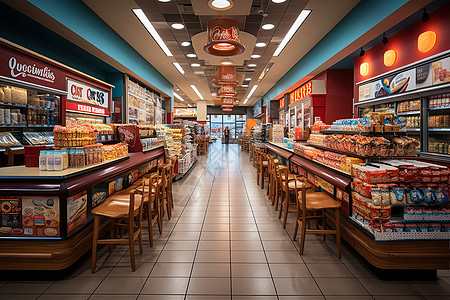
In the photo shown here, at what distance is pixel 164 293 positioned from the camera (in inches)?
92.4

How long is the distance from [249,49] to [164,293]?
251 inches

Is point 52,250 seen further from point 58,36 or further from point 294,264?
point 58,36

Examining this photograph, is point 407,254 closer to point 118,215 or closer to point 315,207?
point 315,207

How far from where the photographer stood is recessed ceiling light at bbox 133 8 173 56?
5.31 meters

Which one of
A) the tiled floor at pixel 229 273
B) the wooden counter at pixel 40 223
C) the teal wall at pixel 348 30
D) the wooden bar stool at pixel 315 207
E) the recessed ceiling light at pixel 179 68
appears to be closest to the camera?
the tiled floor at pixel 229 273

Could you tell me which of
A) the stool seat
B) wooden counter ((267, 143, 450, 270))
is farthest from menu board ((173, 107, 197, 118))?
wooden counter ((267, 143, 450, 270))

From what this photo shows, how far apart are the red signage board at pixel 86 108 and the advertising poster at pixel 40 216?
10.9 feet

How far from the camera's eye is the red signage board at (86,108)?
17.6ft

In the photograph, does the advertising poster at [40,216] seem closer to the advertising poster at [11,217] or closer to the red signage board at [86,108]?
the advertising poster at [11,217]

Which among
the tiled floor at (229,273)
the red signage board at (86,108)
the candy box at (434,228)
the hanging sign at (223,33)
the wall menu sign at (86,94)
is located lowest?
the tiled floor at (229,273)

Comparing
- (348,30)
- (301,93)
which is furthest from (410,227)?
(301,93)

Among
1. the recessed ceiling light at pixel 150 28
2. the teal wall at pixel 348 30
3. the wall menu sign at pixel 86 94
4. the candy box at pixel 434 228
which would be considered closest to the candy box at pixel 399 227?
the candy box at pixel 434 228

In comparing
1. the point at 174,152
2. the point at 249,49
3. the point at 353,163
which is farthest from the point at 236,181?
the point at 353,163

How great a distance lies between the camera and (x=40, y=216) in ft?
8.21
